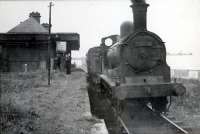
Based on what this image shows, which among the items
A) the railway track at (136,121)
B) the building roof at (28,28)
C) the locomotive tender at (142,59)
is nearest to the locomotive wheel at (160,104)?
the locomotive tender at (142,59)

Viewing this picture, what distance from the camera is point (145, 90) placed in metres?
9.11

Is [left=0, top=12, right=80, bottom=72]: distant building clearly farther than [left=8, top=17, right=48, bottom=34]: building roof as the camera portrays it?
No

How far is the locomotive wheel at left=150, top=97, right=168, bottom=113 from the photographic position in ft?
32.0

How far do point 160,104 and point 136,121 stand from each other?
1.05 metres

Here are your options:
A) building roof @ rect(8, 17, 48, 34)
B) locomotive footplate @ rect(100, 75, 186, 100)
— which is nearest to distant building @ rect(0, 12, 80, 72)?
building roof @ rect(8, 17, 48, 34)

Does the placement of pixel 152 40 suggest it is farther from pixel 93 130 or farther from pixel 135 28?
pixel 93 130

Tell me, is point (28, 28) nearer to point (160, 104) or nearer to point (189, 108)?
point (189, 108)

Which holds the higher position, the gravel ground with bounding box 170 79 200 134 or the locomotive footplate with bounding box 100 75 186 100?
the locomotive footplate with bounding box 100 75 186 100

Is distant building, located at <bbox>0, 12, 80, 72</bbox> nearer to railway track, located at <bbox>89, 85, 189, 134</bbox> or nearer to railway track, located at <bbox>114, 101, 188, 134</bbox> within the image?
railway track, located at <bbox>89, 85, 189, 134</bbox>

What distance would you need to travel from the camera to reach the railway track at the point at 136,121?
8258mm

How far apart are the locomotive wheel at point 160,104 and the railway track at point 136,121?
0.61 ft

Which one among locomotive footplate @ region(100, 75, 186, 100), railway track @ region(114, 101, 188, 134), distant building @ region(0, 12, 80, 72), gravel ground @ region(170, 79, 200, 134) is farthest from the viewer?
distant building @ region(0, 12, 80, 72)

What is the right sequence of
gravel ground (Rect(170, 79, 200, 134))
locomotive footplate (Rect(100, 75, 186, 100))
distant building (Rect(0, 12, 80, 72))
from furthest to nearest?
distant building (Rect(0, 12, 80, 72)), gravel ground (Rect(170, 79, 200, 134)), locomotive footplate (Rect(100, 75, 186, 100))

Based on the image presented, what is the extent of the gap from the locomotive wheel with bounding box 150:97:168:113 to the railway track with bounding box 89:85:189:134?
0.19 meters
